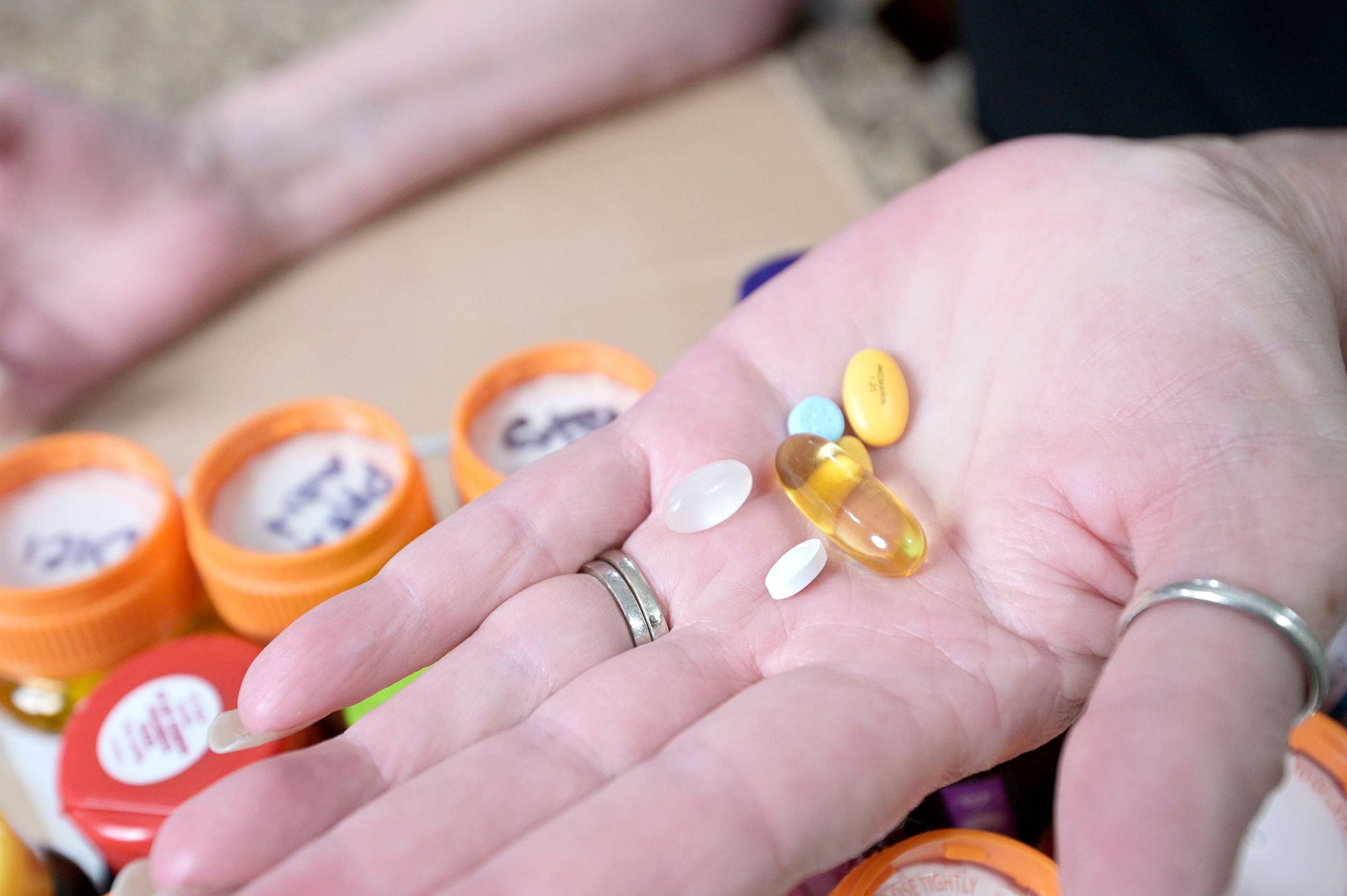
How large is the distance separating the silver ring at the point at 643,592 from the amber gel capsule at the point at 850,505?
11 centimetres

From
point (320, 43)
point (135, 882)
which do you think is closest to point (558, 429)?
point (135, 882)

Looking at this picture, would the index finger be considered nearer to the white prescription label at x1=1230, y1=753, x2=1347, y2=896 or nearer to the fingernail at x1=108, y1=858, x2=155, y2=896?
the fingernail at x1=108, y1=858, x2=155, y2=896

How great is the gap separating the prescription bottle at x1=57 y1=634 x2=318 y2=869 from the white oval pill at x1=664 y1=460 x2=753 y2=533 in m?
0.26

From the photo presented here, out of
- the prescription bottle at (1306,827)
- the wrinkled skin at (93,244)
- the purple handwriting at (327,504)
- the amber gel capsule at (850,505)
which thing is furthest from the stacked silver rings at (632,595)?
the wrinkled skin at (93,244)

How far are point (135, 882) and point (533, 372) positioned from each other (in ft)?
1.52

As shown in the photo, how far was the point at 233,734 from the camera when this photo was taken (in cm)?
56

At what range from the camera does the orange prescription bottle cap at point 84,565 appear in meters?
0.73

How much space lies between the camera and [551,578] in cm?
63

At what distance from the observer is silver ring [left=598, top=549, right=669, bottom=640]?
0.62 m

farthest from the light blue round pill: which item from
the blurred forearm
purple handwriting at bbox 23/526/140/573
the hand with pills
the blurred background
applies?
the blurred forearm

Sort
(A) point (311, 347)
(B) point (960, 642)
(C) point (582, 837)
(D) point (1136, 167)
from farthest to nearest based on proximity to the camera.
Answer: (A) point (311, 347) < (D) point (1136, 167) < (B) point (960, 642) < (C) point (582, 837)

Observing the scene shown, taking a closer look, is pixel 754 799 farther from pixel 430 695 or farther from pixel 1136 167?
pixel 1136 167

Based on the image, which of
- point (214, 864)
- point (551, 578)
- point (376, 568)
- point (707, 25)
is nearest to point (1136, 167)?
point (551, 578)

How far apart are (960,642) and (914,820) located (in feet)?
0.38
